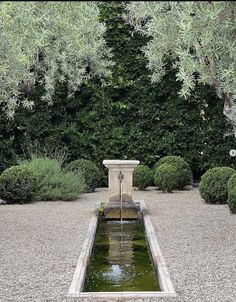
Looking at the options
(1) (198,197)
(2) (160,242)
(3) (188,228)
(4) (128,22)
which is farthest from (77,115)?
(2) (160,242)

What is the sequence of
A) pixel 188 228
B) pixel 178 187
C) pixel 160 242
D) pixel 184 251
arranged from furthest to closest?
pixel 178 187, pixel 188 228, pixel 160 242, pixel 184 251

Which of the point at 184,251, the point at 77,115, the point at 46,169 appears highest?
the point at 77,115

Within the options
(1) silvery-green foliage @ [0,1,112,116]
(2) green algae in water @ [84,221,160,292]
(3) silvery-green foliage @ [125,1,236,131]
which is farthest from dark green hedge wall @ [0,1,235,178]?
(2) green algae in water @ [84,221,160,292]

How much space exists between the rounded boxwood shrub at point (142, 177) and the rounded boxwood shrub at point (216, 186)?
9.64 feet

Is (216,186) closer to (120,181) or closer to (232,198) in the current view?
(232,198)

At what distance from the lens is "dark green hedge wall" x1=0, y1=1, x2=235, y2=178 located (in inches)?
596

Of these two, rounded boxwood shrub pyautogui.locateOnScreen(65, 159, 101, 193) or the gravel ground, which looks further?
rounded boxwood shrub pyautogui.locateOnScreen(65, 159, 101, 193)

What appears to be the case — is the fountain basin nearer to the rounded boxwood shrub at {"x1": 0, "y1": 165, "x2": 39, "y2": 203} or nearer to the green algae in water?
the green algae in water

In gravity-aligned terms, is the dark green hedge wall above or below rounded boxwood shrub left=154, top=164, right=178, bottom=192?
above

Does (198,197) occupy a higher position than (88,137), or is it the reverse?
(88,137)

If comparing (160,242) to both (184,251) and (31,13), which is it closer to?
(184,251)

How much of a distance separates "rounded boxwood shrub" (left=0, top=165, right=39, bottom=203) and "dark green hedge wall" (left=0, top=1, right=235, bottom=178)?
144 inches

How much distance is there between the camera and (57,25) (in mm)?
13938

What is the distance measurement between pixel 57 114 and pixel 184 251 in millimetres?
9738
